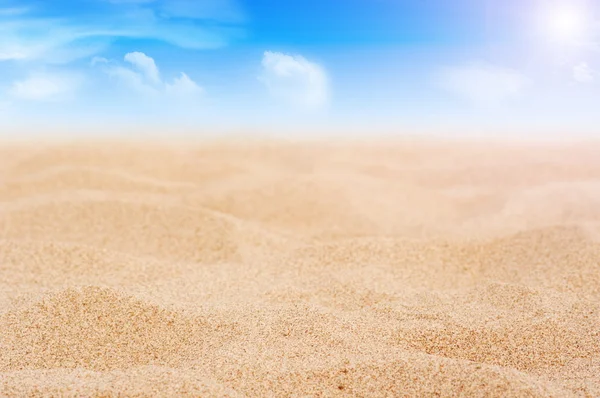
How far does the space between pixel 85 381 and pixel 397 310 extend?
1.26 metres

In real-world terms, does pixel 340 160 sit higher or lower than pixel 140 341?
higher

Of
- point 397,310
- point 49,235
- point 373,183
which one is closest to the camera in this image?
point 397,310

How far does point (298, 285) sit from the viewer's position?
9.28ft

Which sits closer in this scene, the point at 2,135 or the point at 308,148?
the point at 308,148

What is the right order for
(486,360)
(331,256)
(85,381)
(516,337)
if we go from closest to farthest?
(85,381) → (486,360) → (516,337) → (331,256)

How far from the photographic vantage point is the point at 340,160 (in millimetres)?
7145

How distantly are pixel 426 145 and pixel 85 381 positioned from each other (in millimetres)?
7269

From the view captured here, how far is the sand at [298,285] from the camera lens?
72.6 inches

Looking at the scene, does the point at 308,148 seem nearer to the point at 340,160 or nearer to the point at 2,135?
the point at 340,160

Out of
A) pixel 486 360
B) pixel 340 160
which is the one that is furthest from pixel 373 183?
pixel 486 360

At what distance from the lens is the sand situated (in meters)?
1.84

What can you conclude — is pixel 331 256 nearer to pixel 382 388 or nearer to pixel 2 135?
pixel 382 388

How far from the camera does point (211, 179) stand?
19.9 ft

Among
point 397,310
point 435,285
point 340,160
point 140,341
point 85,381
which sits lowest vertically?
point 85,381
